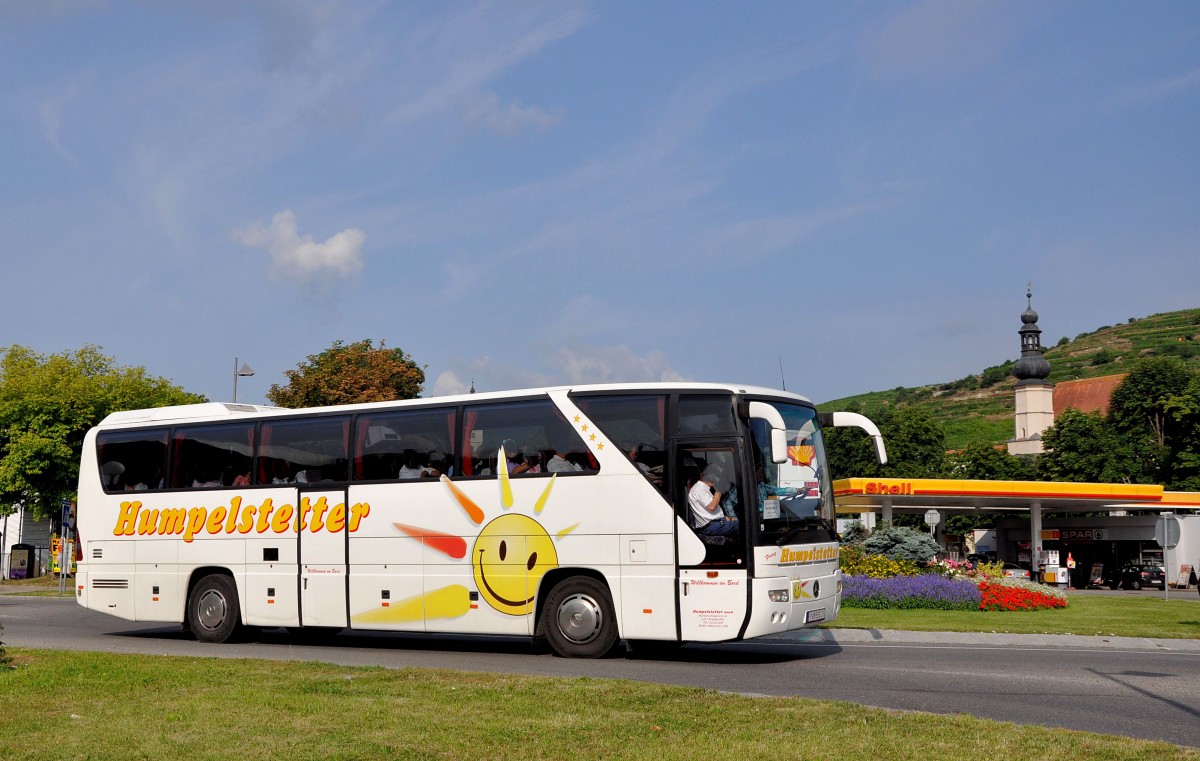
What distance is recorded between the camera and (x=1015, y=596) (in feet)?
88.9

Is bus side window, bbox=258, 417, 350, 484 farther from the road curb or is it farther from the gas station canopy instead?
the gas station canopy

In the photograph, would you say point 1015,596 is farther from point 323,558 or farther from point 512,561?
point 323,558

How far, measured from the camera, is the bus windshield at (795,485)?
14.5 meters

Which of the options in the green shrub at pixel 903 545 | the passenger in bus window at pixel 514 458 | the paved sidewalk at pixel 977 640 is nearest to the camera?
the passenger in bus window at pixel 514 458

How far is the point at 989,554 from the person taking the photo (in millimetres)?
85938

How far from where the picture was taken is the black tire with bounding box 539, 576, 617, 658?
1518 centimetres

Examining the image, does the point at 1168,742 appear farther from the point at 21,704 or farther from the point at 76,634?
the point at 76,634

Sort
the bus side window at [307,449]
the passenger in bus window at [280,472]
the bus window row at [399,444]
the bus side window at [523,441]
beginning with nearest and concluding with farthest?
1. the bus window row at [399,444]
2. the bus side window at [523,441]
3. the bus side window at [307,449]
4. the passenger in bus window at [280,472]

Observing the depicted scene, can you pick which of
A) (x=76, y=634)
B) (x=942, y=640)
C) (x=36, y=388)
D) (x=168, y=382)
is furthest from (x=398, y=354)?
(x=942, y=640)

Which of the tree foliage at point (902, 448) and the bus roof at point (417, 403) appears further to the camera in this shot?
the tree foliage at point (902, 448)

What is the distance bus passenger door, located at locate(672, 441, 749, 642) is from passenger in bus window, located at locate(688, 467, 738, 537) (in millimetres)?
12

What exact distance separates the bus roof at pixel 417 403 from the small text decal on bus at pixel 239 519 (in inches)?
51.4

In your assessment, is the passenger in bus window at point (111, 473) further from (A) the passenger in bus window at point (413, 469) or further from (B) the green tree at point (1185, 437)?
(B) the green tree at point (1185, 437)

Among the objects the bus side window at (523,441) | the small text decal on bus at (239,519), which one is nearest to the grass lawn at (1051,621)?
the bus side window at (523,441)
